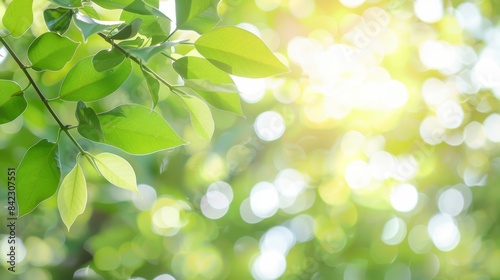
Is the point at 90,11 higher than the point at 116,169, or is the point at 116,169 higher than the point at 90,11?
the point at 90,11

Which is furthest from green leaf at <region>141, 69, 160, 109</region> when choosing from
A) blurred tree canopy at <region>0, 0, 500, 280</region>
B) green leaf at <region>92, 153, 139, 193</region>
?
blurred tree canopy at <region>0, 0, 500, 280</region>

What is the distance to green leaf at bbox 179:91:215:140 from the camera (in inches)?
22.7

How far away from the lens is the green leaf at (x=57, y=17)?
50cm

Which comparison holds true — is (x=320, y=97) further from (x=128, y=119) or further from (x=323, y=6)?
(x=128, y=119)

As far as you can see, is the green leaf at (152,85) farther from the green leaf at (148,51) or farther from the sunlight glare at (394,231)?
the sunlight glare at (394,231)

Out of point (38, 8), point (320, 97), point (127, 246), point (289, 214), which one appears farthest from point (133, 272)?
point (38, 8)

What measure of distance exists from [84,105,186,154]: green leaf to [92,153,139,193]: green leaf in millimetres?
42

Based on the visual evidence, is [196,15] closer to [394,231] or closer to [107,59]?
[107,59]

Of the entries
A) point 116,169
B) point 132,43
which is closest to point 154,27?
point 132,43

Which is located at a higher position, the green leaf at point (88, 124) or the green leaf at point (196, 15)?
Result: the green leaf at point (196, 15)

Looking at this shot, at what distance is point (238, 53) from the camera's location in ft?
1.69

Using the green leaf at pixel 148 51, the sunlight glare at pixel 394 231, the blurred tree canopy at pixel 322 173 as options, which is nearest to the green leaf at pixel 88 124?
the green leaf at pixel 148 51

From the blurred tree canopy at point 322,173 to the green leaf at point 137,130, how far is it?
117 centimetres

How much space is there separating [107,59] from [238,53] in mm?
112
